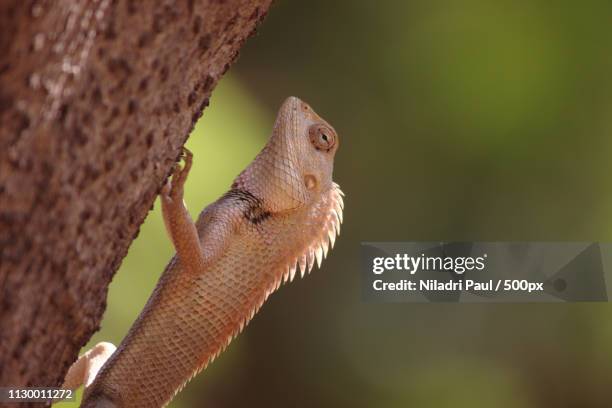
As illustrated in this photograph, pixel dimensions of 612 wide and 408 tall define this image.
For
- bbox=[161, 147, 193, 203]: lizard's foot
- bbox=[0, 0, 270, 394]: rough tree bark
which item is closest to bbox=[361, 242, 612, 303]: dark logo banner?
bbox=[161, 147, 193, 203]: lizard's foot

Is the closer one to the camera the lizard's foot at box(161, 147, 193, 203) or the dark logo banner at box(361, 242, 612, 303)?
the lizard's foot at box(161, 147, 193, 203)

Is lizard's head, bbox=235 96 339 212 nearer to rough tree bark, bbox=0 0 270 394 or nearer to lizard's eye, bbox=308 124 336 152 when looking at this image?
lizard's eye, bbox=308 124 336 152

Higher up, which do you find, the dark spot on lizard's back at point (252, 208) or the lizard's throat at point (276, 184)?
the lizard's throat at point (276, 184)

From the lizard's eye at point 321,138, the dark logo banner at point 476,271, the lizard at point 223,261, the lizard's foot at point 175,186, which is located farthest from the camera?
the dark logo banner at point 476,271

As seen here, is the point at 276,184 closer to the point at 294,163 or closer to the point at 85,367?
the point at 294,163

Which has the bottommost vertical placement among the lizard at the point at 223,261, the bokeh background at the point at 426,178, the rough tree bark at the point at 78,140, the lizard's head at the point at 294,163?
the rough tree bark at the point at 78,140

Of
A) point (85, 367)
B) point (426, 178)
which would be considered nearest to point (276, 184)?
point (85, 367)

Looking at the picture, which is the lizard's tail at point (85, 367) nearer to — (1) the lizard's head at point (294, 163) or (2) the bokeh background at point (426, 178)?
(1) the lizard's head at point (294, 163)

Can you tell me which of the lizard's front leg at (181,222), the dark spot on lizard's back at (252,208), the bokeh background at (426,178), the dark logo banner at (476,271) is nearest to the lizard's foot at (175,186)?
the lizard's front leg at (181,222)
